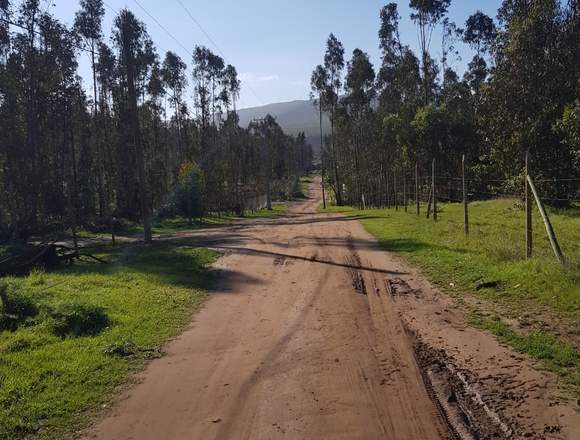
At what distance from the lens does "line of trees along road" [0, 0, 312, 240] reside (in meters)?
27.6

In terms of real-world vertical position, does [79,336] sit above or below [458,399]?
above

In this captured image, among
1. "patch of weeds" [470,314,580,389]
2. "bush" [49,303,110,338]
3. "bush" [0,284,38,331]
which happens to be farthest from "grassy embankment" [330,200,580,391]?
"bush" [0,284,38,331]

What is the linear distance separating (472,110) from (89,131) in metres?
27.5

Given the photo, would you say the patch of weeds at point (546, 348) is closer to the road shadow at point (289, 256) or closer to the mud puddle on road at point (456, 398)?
the mud puddle on road at point (456, 398)

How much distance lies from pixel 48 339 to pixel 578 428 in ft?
19.4

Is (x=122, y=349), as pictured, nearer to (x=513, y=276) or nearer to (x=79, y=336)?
(x=79, y=336)

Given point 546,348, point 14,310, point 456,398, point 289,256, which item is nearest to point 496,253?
point 546,348

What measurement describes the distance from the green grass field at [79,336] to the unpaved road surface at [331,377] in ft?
1.20

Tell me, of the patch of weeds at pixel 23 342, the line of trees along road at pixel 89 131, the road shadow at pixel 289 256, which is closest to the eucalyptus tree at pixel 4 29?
the line of trees along road at pixel 89 131

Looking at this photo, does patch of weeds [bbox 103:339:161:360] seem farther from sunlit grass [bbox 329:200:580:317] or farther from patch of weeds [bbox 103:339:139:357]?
sunlit grass [bbox 329:200:580:317]

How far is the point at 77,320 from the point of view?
716 cm

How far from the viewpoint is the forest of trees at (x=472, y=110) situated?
1798 centimetres

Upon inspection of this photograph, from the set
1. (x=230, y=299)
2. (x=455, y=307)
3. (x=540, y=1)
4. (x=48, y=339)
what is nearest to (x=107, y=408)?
(x=48, y=339)

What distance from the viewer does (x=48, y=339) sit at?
21.7 ft
